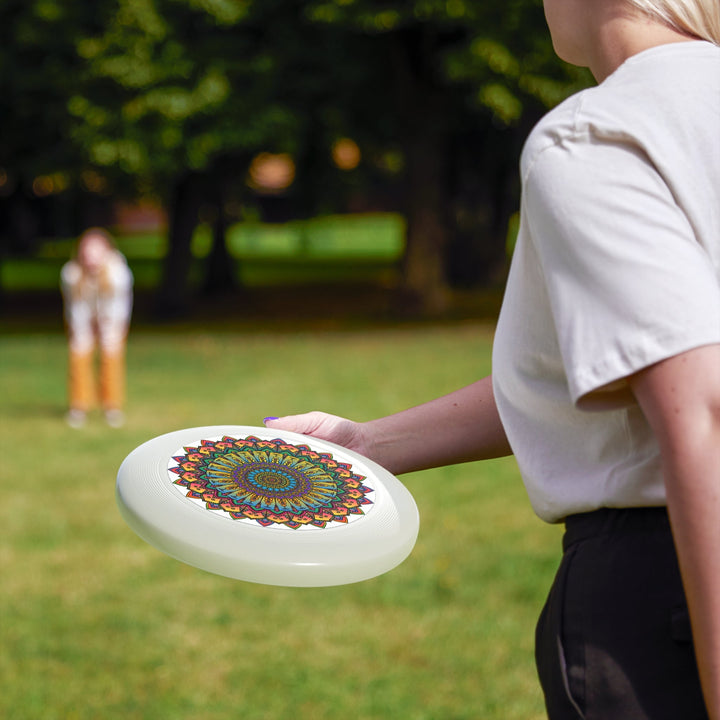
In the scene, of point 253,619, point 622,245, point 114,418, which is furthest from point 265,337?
point 622,245

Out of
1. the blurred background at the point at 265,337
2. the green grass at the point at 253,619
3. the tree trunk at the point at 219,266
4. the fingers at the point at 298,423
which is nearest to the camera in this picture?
the fingers at the point at 298,423

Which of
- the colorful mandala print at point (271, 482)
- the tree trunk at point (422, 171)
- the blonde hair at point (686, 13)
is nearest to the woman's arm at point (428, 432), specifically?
the colorful mandala print at point (271, 482)

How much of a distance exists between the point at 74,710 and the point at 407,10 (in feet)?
48.8

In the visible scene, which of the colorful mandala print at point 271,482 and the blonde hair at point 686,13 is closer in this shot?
the blonde hair at point 686,13

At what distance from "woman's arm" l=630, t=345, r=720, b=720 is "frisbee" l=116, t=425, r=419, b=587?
517mm

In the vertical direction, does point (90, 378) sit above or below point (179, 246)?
above

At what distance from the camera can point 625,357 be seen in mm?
1121

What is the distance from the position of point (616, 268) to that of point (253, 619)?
173 inches

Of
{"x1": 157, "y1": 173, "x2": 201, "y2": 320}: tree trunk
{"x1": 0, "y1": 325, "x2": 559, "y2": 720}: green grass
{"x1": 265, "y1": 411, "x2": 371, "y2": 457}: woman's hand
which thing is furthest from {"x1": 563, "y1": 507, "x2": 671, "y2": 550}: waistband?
{"x1": 157, "y1": 173, "x2": 201, "y2": 320}: tree trunk

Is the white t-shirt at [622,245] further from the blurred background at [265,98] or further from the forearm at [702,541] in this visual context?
the blurred background at [265,98]

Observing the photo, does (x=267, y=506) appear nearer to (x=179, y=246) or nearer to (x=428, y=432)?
(x=428, y=432)

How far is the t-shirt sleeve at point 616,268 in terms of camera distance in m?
1.11

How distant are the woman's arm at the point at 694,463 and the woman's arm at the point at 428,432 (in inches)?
23.0

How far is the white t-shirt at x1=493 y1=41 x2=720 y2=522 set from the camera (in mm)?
1114
